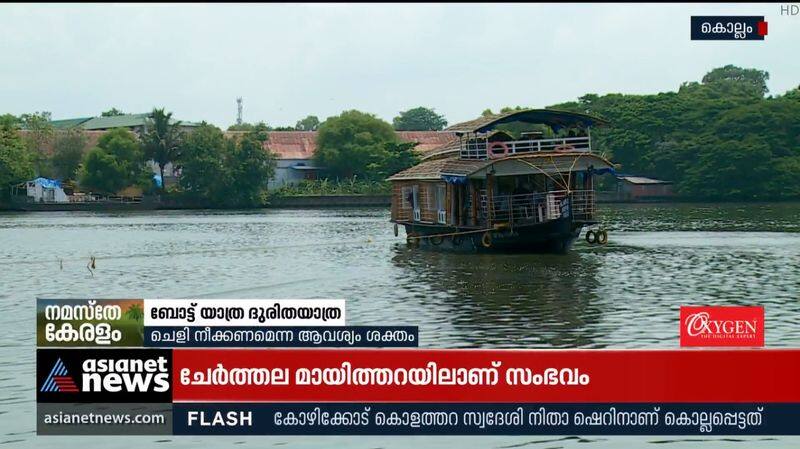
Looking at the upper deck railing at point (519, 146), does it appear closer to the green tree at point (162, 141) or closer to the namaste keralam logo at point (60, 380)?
the namaste keralam logo at point (60, 380)

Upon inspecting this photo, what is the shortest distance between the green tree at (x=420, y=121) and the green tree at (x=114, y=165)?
5947cm

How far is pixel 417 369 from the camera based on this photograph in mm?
11836

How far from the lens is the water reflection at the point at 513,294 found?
21.0 meters

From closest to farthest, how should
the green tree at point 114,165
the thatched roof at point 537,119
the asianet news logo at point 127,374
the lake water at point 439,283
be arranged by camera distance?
1. the asianet news logo at point 127,374
2. the lake water at point 439,283
3. the thatched roof at point 537,119
4. the green tree at point 114,165

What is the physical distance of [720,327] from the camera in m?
18.1

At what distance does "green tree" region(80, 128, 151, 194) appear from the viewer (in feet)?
344

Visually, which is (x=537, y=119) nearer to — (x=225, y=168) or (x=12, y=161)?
(x=225, y=168)

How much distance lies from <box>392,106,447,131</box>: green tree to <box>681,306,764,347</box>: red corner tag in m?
141

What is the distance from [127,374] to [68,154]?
10724 centimetres

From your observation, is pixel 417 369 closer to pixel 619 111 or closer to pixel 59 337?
pixel 59 337

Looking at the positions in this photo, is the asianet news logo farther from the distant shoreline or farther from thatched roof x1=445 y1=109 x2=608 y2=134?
the distant shoreline

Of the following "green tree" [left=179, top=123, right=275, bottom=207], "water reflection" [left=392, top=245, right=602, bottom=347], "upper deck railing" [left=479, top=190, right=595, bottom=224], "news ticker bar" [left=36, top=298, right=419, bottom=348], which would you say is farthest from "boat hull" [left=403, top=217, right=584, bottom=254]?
"green tree" [left=179, top=123, right=275, bottom=207]
